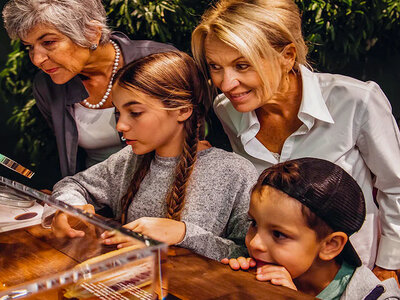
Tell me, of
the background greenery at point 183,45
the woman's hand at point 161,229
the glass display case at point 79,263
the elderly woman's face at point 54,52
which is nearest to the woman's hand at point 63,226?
the glass display case at point 79,263

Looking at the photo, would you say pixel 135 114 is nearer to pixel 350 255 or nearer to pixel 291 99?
pixel 291 99

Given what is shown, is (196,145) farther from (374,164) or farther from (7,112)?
(7,112)

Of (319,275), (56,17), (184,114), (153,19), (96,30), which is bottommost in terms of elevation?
(319,275)

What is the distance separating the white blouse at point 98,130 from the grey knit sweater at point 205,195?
482mm

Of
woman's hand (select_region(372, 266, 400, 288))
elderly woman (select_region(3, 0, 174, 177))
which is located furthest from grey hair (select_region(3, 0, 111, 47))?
woman's hand (select_region(372, 266, 400, 288))

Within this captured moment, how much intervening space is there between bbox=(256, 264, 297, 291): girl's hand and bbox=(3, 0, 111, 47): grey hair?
132 centimetres

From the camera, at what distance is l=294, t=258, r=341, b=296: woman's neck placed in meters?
1.28

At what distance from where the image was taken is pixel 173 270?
1.07 metres

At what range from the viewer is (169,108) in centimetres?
150

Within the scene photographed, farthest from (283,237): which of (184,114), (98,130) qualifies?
(98,130)

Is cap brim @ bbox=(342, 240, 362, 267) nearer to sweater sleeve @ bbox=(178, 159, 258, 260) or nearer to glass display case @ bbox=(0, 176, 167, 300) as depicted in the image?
sweater sleeve @ bbox=(178, 159, 258, 260)

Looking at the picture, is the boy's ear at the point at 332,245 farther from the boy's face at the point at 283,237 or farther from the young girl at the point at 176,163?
the young girl at the point at 176,163

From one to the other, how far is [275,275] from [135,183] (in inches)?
27.2

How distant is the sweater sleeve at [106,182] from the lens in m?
1.68
